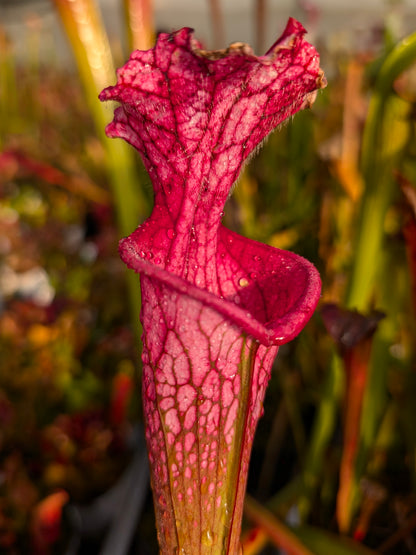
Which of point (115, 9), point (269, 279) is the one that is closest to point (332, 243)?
point (269, 279)

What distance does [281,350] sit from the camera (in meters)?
1.20

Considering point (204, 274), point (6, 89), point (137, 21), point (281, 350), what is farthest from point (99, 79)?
point (6, 89)

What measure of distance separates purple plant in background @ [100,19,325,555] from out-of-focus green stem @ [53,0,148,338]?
23 cm

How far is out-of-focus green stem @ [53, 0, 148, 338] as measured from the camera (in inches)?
25.1

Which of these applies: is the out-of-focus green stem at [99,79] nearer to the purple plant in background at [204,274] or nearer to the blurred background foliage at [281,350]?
the blurred background foliage at [281,350]

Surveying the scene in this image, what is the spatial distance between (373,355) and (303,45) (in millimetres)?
513

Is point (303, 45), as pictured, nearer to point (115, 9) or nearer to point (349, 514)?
point (349, 514)

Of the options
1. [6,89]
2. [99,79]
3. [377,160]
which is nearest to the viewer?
[377,160]

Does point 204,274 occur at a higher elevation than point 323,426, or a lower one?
higher

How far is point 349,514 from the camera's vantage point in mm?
743

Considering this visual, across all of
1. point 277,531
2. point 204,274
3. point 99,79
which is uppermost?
point 99,79

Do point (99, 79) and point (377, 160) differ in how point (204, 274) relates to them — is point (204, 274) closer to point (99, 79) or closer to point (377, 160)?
point (377, 160)

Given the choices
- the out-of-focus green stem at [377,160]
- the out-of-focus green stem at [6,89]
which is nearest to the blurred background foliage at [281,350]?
the out-of-focus green stem at [377,160]

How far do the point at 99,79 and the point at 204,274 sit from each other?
440mm
